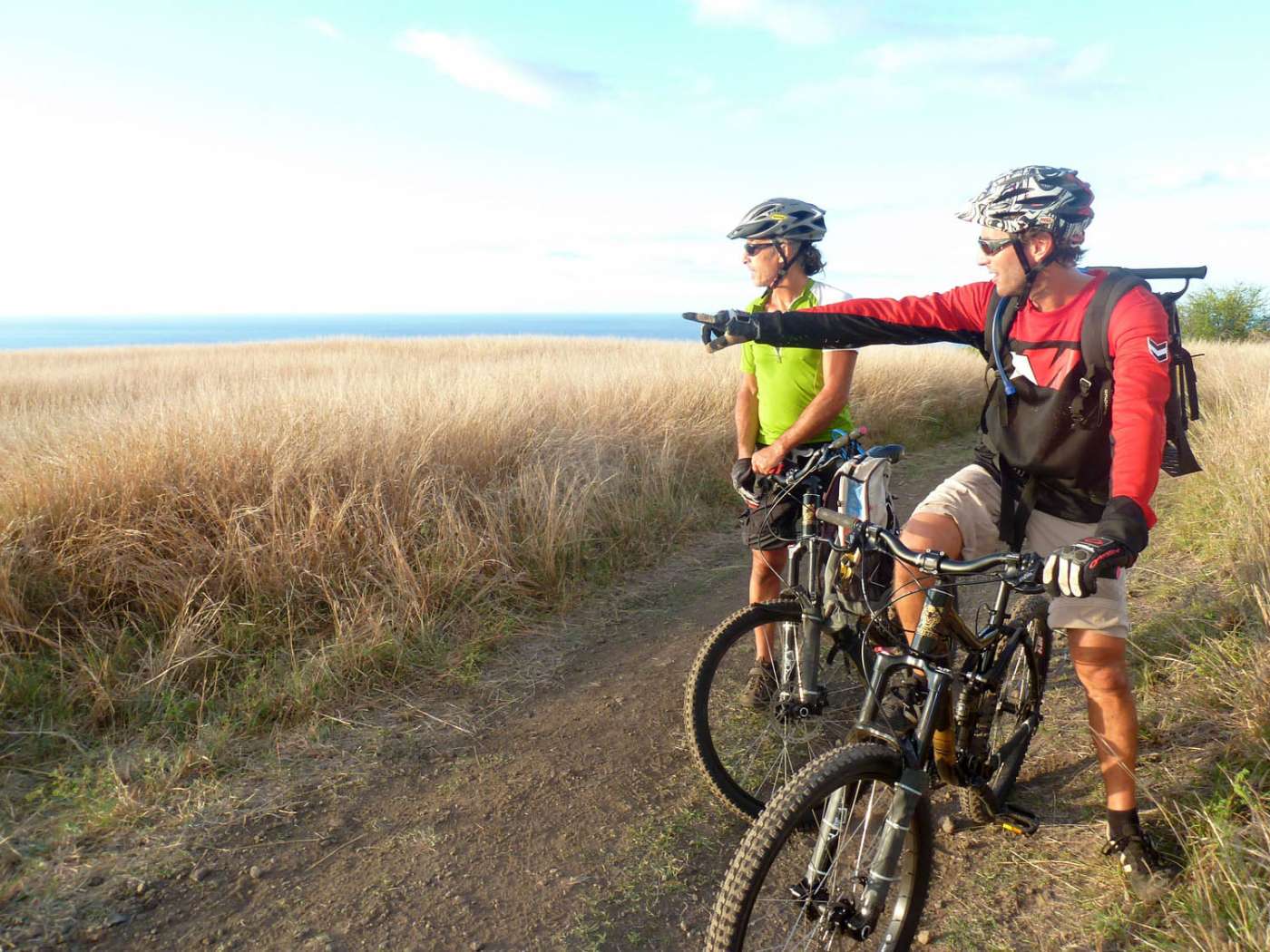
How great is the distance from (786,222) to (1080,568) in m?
2.17

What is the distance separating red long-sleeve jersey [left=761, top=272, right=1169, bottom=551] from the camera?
235 centimetres

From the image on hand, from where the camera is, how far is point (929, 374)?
41.9 feet

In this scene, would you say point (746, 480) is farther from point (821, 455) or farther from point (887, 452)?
point (887, 452)

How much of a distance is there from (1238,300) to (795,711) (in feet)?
113

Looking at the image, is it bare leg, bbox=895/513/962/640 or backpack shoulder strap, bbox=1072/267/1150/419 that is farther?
bare leg, bbox=895/513/962/640

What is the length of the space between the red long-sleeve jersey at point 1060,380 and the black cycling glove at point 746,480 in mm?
747

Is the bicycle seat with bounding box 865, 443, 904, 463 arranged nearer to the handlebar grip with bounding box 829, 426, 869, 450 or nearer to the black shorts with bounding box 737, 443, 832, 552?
the handlebar grip with bounding box 829, 426, 869, 450

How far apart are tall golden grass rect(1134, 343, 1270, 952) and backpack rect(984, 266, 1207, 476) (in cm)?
99

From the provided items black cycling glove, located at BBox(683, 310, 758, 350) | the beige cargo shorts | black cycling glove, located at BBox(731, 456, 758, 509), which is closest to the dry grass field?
the beige cargo shorts

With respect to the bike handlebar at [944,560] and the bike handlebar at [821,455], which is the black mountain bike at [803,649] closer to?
the bike handlebar at [821,455]

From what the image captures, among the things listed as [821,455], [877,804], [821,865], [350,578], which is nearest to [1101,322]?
[821,455]

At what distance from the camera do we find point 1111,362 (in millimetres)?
2592

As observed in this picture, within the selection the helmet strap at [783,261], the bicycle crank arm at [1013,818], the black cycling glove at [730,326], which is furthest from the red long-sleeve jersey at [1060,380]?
the bicycle crank arm at [1013,818]

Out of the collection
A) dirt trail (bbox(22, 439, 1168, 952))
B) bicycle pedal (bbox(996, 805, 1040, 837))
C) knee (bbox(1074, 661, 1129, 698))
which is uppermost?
knee (bbox(1074, 661, 1129, 698))
